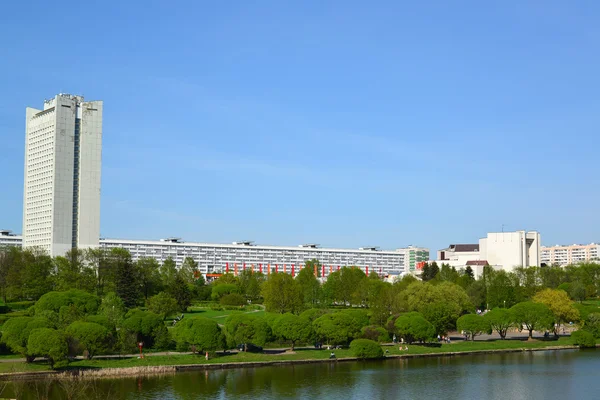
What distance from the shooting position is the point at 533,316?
71438 mm

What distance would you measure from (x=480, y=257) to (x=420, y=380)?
10351cm

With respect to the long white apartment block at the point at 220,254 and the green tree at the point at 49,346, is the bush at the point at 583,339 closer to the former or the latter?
the green tree at the point at 49,346

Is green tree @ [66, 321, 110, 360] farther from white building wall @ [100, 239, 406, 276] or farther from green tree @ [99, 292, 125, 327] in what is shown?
white building wall @ [100, 239, 406, 276]

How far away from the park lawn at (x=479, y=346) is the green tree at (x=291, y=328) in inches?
308

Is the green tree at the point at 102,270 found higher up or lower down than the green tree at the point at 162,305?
higher up

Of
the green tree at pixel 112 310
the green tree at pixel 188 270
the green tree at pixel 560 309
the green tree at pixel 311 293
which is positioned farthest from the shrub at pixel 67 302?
the green tree at pixel 560 309

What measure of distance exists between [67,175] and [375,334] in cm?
7441

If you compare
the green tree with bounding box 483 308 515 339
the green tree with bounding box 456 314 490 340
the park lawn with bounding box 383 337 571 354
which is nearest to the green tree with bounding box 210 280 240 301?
the green tree with bounding box 456 314 490 340

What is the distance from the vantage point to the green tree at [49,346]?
47.7 metres

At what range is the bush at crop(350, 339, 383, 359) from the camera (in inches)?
2323

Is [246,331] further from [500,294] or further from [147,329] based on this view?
[500,294]

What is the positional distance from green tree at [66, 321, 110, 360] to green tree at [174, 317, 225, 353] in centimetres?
622

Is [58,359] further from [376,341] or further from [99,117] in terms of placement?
[99,117]

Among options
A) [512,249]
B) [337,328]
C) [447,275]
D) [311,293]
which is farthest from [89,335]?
[512,249]
